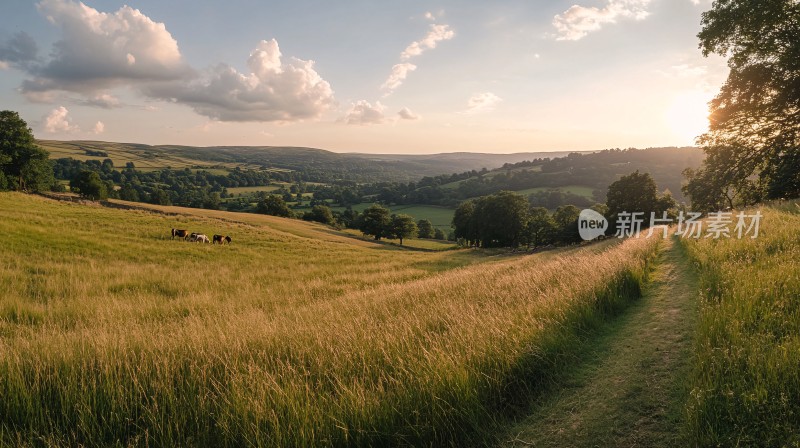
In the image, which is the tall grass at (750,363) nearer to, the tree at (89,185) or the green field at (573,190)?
the tree at (89,185)

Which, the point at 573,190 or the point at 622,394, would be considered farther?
the point at 573,190

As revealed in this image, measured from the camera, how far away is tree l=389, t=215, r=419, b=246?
87.6 meters

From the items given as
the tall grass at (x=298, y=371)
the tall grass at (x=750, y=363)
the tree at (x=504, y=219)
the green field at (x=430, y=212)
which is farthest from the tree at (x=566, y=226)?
the tall grass at (x=750, y=363)

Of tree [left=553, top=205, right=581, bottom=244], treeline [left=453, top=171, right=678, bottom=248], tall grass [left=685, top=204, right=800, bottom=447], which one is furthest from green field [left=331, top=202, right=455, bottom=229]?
tall grass [left=685, top=204, right=800, bottom=447]

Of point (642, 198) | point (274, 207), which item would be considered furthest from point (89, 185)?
point (642, 198)

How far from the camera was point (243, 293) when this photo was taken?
1293 cm

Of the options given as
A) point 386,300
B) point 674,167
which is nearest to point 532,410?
point 386,300

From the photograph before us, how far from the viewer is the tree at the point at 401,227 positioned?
87.6 metres

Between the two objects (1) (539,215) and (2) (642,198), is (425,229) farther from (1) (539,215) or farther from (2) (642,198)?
(2) (642,198)

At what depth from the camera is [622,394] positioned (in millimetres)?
4051

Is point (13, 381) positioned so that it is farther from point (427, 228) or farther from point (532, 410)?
point (427, 228)

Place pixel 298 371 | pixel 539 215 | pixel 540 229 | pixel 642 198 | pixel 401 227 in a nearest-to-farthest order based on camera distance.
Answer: pixel 298 371 → pixel 642 198 → pixel 540 229 → pixel 539 215 → pixel 401 227

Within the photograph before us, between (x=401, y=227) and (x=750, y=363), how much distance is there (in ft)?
277

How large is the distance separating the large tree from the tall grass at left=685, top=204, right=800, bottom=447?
1791 centimetres
